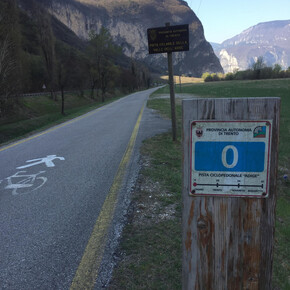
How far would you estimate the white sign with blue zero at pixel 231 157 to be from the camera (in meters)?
1.32

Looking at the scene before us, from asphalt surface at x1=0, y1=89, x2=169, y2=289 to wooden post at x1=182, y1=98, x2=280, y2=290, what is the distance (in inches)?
A: 41.7

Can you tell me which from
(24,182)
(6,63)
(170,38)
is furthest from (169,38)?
(6,63)

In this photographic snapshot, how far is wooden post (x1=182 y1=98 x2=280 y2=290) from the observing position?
4.42ft

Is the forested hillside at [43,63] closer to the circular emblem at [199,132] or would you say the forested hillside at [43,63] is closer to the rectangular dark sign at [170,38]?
the rectangular dark sign at [170,38]

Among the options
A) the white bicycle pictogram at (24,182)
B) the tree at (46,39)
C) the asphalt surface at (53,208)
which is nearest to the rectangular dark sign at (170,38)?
the asphalt surface at (53,208)

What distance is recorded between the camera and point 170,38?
23.2 feet

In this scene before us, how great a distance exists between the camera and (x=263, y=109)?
1.31 meters

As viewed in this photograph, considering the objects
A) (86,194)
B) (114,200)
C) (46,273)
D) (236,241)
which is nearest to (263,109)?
(236,241)

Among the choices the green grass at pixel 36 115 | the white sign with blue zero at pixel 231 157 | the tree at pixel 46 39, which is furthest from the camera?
the tree at pixel 46 39

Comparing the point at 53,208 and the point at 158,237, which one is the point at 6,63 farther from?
the point at 158,237

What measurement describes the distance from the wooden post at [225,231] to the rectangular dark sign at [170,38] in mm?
6197

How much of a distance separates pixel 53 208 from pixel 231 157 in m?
2.89

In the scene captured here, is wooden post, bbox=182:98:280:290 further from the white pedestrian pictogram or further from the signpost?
the signpost

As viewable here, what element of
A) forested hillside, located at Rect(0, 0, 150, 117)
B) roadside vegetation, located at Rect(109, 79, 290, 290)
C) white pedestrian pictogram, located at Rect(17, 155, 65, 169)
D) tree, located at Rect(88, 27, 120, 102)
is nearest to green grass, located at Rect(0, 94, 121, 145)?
forested hillside, located at Rect(0, 0, 150, 117)
